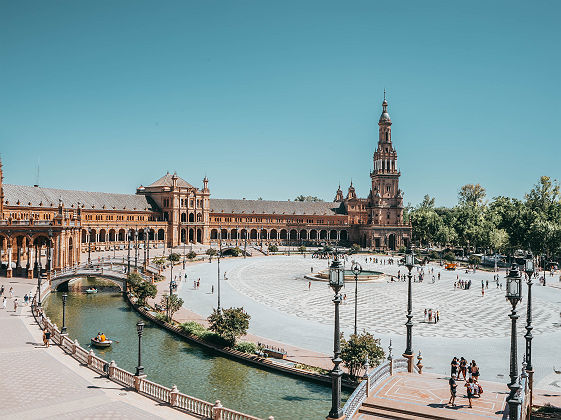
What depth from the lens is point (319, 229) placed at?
443 feet

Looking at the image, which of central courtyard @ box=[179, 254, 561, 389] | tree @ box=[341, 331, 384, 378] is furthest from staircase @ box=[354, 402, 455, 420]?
central courtyard @ box=[179, 254, 561, 389]

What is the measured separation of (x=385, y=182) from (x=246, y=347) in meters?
102

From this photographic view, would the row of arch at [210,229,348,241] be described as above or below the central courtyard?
above

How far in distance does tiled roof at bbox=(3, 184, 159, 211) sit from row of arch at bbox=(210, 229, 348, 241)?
1988 cm

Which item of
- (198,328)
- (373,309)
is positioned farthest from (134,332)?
(373,309)

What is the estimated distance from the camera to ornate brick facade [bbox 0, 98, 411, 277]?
312ft

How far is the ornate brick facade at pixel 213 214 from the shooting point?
95188mm

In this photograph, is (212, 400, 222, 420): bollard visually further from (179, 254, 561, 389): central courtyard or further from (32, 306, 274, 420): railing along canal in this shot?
(179, 254, 561, 389): central courtyard

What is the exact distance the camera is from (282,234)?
133750 mm

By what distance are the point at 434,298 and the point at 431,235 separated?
227ft

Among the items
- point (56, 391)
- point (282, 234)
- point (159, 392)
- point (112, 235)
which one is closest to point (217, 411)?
point (159, 392)

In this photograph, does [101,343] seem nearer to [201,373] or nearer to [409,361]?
[201,373]

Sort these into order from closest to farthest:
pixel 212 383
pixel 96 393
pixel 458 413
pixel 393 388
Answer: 1. pixel 458 413
2. pixel 393 388
3. pixel 96 393
4. pixel 212 383

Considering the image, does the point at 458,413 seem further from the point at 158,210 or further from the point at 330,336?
the point at 158,210
